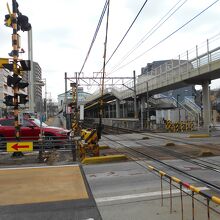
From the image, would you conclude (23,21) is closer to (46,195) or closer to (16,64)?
(16,64)

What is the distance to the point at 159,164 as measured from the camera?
13.6 m

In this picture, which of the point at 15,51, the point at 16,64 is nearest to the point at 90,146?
the point at 16,64

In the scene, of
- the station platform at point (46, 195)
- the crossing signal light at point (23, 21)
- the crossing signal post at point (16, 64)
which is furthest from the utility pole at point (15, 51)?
the station platform at point (46, 195)

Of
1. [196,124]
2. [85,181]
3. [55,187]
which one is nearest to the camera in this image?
[55,187]

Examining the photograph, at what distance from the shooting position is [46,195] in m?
8.95

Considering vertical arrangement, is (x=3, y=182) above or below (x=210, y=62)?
below

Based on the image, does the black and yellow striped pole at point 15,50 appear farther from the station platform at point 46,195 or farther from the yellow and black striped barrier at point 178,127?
the yellow and black striped barrier at point 178,127

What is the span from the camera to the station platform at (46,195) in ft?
24.1

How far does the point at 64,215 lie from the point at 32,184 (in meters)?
3.43

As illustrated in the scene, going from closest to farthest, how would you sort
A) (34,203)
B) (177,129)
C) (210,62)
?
(34,203) → (210,62) → (177,129)

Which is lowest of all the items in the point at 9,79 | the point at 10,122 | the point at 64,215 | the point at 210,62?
the point at 64,215

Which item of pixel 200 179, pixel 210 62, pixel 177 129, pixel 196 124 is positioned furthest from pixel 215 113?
pixel 200 179

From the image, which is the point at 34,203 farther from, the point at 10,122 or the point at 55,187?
the point at 10,122

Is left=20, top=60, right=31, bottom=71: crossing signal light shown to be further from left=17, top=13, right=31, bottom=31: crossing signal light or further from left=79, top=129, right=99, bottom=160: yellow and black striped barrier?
left=79, top=129, right=99, bottom=160: yellow and black striped barrier
